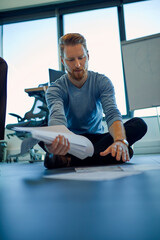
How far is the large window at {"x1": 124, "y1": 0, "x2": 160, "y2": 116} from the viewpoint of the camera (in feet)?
12.5

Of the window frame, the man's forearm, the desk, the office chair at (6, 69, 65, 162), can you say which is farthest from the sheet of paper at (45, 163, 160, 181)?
the window frame

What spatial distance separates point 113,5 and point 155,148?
262cm

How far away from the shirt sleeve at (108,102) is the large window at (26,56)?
2.88 metres

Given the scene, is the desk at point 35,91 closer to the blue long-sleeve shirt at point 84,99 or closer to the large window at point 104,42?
the blue long-sleeve shirt at point 84,99

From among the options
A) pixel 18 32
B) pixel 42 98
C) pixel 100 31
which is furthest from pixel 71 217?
pixel 18 32

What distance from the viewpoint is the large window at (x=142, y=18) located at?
12.5 ft

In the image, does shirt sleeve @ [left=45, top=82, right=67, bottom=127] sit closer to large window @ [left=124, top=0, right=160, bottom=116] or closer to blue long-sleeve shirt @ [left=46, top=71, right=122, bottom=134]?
blue long-sleeve shirt @ [left=46, top=71, right=122, bottom=134]

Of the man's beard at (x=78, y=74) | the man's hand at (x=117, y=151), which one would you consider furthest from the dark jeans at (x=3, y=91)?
the man's hand at (x=117, y=151)

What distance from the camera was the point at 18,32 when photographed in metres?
4.40

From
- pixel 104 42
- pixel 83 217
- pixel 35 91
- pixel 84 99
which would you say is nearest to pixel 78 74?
pixel 84 99

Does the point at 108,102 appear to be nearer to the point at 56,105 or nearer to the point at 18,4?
the point at 56,105

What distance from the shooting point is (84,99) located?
1.27 m

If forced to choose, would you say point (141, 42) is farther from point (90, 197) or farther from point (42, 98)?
point (90, 197)

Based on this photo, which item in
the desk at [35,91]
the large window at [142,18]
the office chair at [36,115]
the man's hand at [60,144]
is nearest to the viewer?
the man's hand at [60,144]
